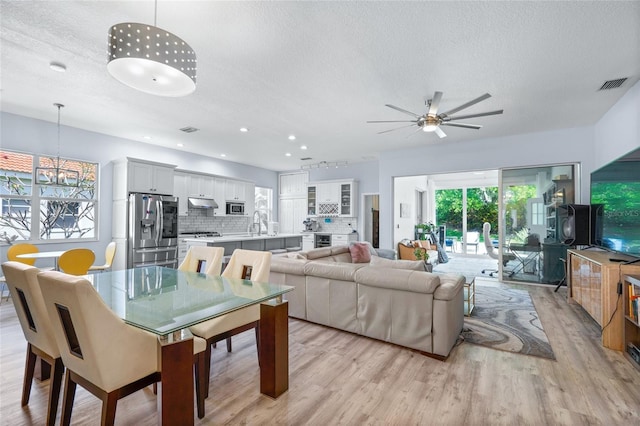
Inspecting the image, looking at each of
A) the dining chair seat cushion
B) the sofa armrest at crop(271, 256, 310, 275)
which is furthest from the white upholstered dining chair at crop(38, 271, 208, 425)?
the sofa armrest at crop(271, 256, 310, 275)

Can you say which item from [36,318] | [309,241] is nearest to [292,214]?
[309,241]

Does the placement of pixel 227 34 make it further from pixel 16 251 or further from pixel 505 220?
pixel 505 220

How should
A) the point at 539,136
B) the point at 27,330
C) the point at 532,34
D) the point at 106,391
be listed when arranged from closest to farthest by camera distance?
1. the point at 106,391
2. the point at 27,330
3. the point at 532,34
4. the point at 539,136

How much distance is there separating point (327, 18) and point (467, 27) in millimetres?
1187

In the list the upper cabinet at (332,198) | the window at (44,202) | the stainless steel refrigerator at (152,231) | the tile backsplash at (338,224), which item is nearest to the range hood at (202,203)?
the stainless steel refrigerator at (152,231)

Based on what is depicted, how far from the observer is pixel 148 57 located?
1565 mm

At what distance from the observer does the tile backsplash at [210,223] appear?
7.19 meters

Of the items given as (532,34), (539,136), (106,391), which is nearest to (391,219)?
(539,136)

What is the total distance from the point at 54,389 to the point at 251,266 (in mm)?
1462

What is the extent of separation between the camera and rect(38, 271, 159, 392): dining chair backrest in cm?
133

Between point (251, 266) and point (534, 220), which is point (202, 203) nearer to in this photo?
point (251, 266)

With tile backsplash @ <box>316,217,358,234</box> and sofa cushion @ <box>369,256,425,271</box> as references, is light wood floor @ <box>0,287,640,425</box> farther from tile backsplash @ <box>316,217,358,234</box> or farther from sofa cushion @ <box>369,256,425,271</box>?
tile backsplash @ <box>316,217,358,234</box>

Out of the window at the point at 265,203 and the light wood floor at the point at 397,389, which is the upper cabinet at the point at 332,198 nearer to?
the window at the point at 265,203

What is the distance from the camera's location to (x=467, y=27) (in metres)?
2.49
